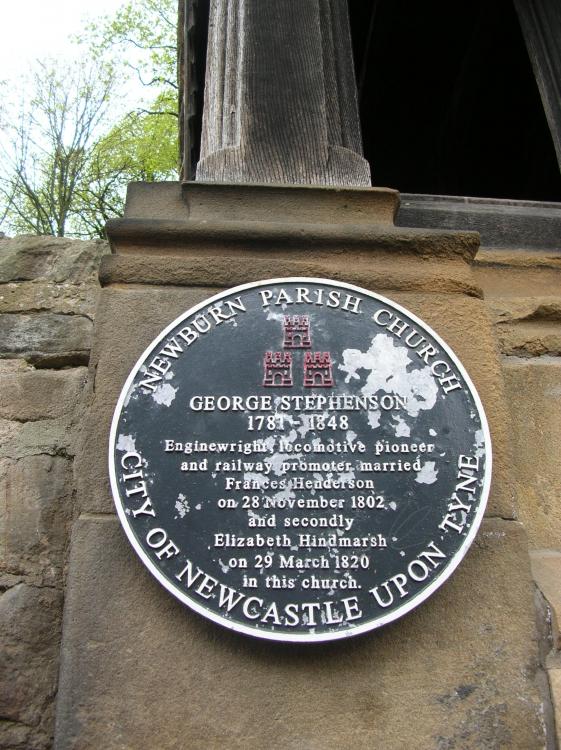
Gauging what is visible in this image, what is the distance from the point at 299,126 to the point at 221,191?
56cm

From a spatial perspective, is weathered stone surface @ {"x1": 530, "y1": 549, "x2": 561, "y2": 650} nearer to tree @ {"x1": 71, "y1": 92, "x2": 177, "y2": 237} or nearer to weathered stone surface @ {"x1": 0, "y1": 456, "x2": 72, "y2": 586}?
weathered stone surface @ {"x1": 0, "y1": 456, "x2": 72, "y2": 586}

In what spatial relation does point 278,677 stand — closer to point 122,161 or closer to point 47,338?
point 47,338

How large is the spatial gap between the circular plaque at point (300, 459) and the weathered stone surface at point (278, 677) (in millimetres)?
99

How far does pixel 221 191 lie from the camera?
265 centimetres

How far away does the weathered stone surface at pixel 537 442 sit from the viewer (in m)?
2.33

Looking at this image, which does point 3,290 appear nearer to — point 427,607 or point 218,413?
point 218,413

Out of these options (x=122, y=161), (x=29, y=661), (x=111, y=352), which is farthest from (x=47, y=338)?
(x=122, y=161)

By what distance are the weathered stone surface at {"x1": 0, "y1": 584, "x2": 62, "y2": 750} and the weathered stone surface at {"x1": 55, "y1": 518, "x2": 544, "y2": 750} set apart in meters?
0.42

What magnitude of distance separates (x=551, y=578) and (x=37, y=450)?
1.90 meters

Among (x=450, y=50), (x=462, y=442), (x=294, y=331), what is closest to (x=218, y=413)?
(x=294, y=331)

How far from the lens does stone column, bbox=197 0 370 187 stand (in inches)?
112

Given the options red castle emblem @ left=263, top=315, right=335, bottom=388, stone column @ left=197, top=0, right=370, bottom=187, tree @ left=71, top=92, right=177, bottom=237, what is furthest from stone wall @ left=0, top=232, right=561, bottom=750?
tree @ left=71, top=92, right=177, bottom=237

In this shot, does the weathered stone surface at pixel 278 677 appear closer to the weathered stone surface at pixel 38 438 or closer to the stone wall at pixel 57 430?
the stone wall at pixel 57 430

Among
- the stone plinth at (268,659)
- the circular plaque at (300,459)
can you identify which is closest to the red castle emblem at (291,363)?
the circular plaque at (300,459)
